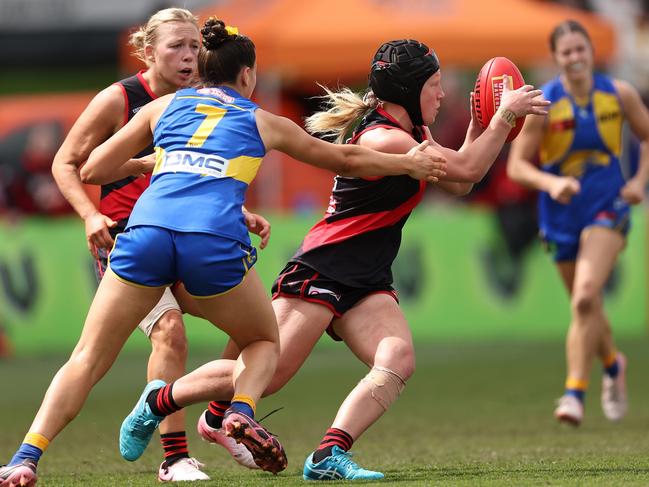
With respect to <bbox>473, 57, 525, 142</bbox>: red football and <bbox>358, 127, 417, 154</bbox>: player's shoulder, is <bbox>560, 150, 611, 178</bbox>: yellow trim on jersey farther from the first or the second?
<bbox>358, 127, 417, 154</bbox>: player's shoulder

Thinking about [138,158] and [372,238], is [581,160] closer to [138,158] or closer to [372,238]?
[372,238]

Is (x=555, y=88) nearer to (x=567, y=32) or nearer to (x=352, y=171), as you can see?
(x=567, y=32)

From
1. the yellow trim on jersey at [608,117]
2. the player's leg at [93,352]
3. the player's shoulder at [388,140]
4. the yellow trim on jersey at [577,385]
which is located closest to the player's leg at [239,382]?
the player's leg at [93,352]

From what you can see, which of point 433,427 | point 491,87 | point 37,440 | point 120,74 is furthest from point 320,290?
point 120,74

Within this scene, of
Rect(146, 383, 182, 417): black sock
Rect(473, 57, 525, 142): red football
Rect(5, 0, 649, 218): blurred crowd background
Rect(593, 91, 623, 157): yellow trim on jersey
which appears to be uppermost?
Rect(473, 57, 525, 142): red football

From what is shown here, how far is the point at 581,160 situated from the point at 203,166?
429 centimetres

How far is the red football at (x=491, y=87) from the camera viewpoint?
6398mm

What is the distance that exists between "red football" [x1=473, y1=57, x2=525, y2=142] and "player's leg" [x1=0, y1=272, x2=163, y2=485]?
1.80 m

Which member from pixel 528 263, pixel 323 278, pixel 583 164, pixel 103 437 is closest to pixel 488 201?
pixel 528 263

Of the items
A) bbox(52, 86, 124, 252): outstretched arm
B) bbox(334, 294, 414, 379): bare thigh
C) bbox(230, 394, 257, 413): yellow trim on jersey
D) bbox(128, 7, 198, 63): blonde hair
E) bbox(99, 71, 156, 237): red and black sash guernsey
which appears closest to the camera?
bbox(230, 394, 257, 413): yellow trim on jersey

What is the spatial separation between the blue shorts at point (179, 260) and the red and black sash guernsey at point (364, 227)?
79cm

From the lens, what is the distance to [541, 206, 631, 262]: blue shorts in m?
9.09

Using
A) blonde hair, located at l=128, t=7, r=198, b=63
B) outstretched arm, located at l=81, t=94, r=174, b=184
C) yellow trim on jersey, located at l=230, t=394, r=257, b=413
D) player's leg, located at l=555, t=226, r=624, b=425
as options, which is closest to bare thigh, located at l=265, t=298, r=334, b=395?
yellow trim on jersey, located at l=230, t=394, r=257, b=413

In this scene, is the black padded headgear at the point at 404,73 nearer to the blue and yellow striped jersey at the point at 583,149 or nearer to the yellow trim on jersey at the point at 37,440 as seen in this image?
the yellow trim on jersey at the point at 37,440
